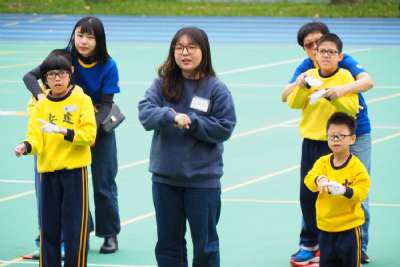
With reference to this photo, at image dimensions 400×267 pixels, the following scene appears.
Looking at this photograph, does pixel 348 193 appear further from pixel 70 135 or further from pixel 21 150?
pixel 21 150

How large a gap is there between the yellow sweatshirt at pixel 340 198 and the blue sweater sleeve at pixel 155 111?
119 cm

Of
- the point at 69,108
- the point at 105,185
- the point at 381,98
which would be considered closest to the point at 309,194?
the point at 105,185

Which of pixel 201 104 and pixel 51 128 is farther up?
pixel 201 104

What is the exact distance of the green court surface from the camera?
9164 millimetres

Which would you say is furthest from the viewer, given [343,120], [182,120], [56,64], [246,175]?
[246,175]

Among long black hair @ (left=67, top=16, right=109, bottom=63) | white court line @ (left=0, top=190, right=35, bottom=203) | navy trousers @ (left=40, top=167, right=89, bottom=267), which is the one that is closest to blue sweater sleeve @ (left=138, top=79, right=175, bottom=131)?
navy trousers @ (left=40, top=167, right=89, bottom=267)

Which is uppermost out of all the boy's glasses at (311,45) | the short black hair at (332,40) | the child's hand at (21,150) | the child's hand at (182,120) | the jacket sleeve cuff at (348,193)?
the short black hair at (332,40)

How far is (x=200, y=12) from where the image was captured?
102 feet

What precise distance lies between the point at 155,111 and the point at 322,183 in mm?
1230

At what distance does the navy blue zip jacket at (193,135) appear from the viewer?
22.8ft

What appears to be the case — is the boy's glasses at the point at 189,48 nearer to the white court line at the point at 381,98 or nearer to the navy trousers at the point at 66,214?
the navy trousers at the point at 66,214

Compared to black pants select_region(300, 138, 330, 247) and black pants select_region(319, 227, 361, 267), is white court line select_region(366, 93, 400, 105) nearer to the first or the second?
black pants select_region(300, 138, 330, 247)

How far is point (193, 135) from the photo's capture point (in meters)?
6.95

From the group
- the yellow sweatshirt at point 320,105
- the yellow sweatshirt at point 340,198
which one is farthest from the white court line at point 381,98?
the yellow sweatshirt at point 340,198
